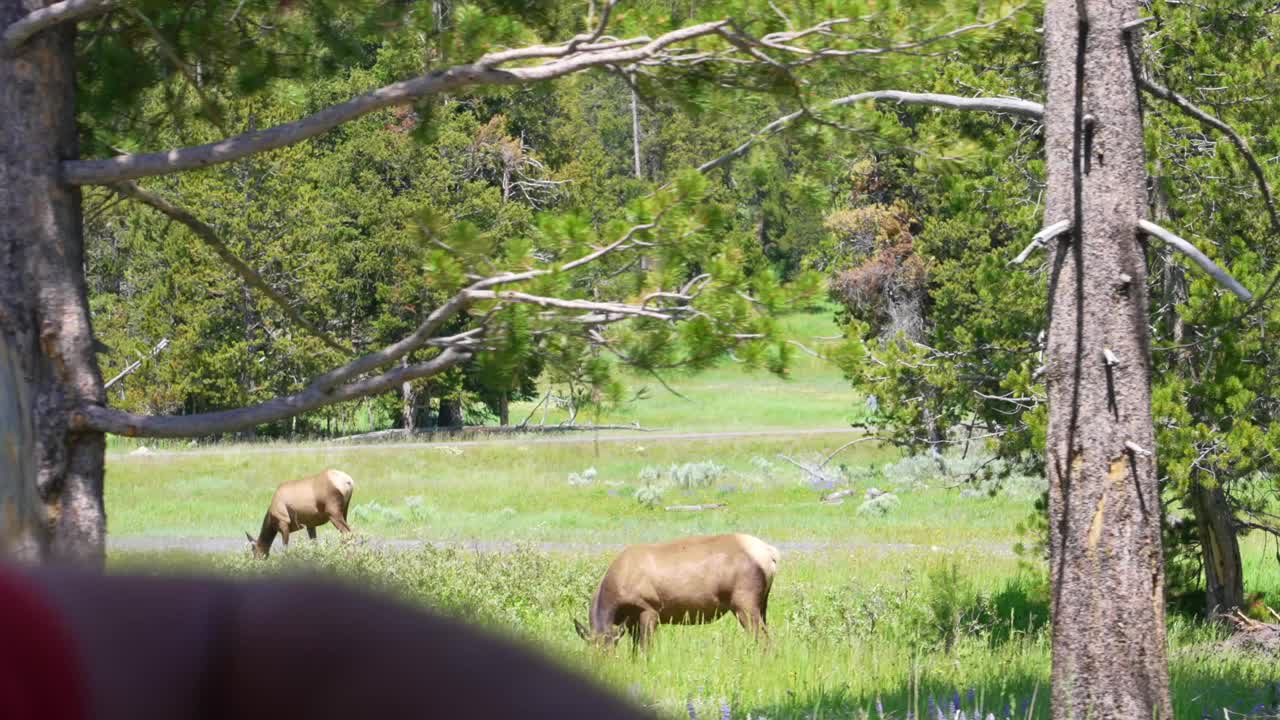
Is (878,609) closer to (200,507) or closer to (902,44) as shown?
(902,44)

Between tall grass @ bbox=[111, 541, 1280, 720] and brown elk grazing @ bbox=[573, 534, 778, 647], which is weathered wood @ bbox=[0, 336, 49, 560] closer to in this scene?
tall grass @ bbox=[111, 541, 1280, 720]

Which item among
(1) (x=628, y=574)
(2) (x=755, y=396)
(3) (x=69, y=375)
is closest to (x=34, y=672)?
(3) (x=69, y=375)

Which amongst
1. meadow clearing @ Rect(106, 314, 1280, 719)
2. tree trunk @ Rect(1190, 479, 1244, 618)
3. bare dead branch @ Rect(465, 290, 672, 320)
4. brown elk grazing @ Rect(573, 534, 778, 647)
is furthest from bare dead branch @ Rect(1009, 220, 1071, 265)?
tree trunk @ Rect(1190, 479, 1244, 618)

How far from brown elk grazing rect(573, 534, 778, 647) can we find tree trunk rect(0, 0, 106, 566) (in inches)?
239

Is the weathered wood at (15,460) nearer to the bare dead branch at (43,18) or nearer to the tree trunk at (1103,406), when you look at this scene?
the bare dead branch at (43,18)

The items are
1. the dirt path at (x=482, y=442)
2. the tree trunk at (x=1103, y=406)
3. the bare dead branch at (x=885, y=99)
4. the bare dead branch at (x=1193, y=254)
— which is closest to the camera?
the bare dead branch at (x=885, y=99)

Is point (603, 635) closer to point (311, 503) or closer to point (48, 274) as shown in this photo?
point (48, 274)

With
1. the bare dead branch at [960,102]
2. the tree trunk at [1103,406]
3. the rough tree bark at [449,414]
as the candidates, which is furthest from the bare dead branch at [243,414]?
the rough tree bark at [449,414]

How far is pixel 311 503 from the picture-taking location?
2016 cm

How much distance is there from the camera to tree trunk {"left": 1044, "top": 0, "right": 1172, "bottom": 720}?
6.95 meters

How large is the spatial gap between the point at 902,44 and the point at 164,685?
20.8 ft

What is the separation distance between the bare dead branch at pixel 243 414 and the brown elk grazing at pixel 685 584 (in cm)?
569

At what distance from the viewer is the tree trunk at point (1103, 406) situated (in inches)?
274

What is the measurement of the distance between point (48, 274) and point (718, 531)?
17.9m
